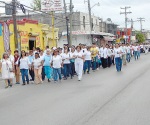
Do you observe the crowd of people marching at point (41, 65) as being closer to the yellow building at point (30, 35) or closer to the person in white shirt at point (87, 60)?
the person in white shirt at point (87, 60)

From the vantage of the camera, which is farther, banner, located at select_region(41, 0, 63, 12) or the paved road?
banner, located at select_region(41, 0, 63, 12)

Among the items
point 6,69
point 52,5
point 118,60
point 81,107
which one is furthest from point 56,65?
point 52,5

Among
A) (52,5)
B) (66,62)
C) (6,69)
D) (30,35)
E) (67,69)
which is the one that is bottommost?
(67,69)

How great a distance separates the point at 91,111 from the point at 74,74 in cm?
1294

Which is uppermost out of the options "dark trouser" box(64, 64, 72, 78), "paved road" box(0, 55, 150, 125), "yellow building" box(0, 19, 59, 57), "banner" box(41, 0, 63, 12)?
"banner" box(41, 0, 63, 12)

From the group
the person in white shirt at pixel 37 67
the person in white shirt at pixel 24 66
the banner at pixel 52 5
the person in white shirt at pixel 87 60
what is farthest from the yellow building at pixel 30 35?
the person in white shirt at pixel 37 67

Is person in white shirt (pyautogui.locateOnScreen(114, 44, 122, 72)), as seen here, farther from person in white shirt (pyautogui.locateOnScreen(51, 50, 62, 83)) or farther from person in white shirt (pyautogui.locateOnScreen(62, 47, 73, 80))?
person in white shirt (pyautogui.locateOnScreen(51, 50, 62, 83))

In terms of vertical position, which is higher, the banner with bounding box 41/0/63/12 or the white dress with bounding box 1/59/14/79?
the banner with bounding box 41/0/63/12

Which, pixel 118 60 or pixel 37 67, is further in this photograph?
pixel 118 60

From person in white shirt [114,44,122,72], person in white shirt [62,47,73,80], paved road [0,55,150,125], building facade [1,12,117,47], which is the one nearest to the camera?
paved road [0,55,150,125]

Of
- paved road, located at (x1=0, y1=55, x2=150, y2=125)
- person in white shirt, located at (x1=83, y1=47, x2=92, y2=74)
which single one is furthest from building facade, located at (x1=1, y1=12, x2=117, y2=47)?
paved road, located at (x1=0, y1=55, x2=150, y2=125)

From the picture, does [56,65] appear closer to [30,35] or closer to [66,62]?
[66,62]

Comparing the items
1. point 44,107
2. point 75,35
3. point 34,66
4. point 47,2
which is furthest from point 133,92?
point 75,35

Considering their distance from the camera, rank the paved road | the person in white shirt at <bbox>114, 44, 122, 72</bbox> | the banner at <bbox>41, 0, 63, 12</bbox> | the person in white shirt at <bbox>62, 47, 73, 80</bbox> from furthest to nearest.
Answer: the banner at <bbox>41, 0, 63, 12</bbox> < the person in white shirt at <bbox>114, 44, 122, 72</bbox> < the person in white shirt at <bbox>62, 47, 73, 80</bbox> < the paved road
